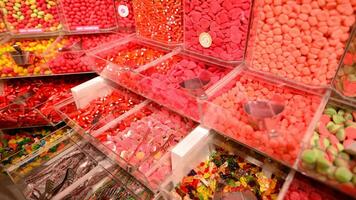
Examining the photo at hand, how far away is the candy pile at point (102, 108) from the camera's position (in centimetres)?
147

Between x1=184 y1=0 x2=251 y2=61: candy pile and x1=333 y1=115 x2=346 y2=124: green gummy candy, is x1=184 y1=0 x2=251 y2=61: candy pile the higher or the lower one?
the higher one

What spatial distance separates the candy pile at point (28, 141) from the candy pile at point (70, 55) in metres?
0.45

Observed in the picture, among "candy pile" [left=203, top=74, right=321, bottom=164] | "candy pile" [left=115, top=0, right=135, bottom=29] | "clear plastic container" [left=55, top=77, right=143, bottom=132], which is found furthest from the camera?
"candy pile" [left=115, top=0, right=135, bottom=29]

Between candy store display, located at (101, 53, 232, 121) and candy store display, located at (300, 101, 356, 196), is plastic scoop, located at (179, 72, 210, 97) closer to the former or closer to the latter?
candy store display, located at (101, 53, 232, 121)

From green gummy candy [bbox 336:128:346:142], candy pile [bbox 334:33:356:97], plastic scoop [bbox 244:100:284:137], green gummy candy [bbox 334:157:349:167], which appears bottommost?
green gummy candy [bbox 334:157:349:167]

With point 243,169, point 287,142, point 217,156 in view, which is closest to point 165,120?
point 217,156

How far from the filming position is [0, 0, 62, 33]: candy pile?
68.3 inches

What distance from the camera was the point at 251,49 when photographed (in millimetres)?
1149

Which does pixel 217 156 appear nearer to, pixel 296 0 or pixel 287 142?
pixel 287 142

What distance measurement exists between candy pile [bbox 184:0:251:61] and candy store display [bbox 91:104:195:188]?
414 millimetres

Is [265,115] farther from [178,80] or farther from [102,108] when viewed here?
[102,108]

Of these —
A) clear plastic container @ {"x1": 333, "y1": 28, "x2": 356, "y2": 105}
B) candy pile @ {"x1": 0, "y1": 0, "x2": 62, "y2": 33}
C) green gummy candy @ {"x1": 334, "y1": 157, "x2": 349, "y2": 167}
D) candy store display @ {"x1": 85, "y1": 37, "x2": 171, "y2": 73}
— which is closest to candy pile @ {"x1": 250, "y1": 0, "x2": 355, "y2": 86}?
clear plastic container @ {"x1": 333, "y1": 28, "x2": 356, "y2": 105}

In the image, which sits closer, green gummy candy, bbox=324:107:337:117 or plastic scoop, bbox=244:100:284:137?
plastic scoop, bbox=244:100:284:137

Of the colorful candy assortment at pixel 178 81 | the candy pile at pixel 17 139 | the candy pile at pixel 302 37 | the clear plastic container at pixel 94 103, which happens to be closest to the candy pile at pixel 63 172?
the clear plastic container at pixel 94 103
